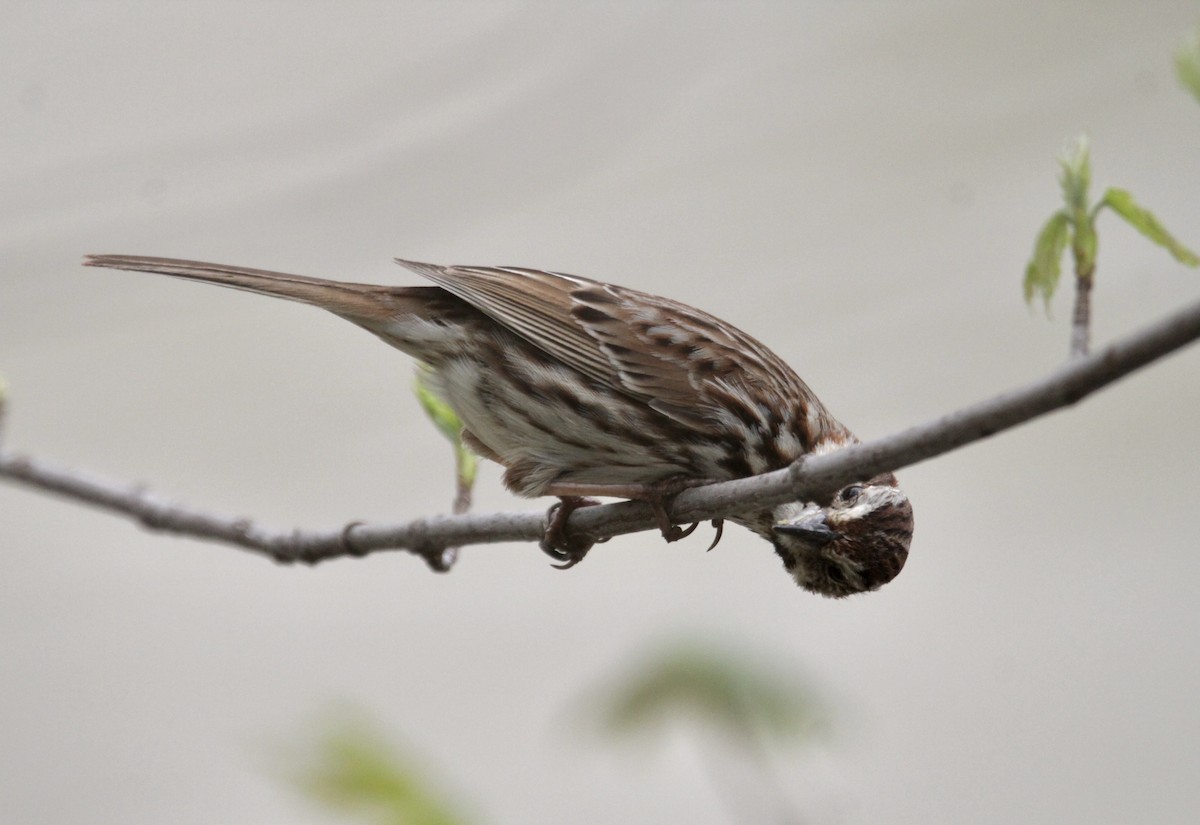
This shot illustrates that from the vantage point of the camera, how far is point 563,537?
2371mm

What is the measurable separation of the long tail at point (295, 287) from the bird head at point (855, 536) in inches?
41.8

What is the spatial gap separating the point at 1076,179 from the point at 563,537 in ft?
3.85

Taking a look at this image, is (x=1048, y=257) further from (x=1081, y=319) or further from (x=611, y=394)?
(x=611, y=394)

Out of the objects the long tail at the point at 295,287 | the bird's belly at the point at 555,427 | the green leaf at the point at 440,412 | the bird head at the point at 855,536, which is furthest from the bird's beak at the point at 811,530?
the long tail at the point at 295,287

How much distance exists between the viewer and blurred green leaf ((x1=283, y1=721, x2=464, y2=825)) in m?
1.88

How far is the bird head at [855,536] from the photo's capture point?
2312 mm

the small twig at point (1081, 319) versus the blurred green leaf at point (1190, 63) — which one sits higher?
the blurred green leaf at point (1190, 63)

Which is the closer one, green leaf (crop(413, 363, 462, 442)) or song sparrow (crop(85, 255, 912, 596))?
song sparrow (crop(85, 255, 912, 596))

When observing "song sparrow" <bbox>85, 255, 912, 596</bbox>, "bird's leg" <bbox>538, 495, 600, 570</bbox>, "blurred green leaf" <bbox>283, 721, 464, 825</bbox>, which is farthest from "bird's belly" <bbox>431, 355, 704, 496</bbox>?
"blurred green leaf" <bbox>283, 721, 464, 825</bbox>

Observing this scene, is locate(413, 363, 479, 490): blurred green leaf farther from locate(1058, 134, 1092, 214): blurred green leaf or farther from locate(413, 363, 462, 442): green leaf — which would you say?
locate(1058, 134, 1092, 214): blurred green leaf

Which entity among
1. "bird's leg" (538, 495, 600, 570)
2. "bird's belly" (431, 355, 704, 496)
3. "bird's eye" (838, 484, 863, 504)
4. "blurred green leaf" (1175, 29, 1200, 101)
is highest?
"blurred green leaf" (1175, 29, 1200, 101)

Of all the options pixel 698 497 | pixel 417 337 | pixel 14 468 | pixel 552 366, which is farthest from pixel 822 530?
pixel 14 468

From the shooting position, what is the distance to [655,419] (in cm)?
254

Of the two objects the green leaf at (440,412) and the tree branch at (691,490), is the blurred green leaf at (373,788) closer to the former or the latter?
the tree branch at (691,490)
